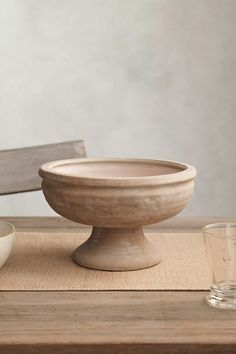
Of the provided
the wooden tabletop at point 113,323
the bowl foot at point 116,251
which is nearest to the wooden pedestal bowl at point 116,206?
the bowl foot at point 116,251

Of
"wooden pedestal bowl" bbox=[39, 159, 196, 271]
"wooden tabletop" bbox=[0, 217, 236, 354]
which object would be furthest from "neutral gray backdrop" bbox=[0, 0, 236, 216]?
"wooden tabletop" bbox=[0, 217, 236, 354]

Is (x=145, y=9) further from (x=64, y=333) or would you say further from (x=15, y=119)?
(x=64, y=333)

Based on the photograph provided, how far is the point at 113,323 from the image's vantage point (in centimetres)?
75

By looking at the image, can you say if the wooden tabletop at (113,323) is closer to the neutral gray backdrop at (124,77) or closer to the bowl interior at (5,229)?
the bowl interior at (5,229)

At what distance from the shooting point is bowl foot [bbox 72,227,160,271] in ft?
3.20

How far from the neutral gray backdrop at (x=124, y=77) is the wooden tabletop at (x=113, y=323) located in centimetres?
167

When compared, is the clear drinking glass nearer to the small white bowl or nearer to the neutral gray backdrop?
the small white bowl

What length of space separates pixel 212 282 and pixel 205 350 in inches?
5.9

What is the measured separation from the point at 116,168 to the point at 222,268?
1.31ft

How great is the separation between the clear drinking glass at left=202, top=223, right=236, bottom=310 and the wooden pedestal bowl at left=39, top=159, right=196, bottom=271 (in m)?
0.13

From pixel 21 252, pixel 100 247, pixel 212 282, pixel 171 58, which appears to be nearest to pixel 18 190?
pixel 21 252

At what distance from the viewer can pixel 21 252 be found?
3.51 ft

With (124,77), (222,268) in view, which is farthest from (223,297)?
(124,77)

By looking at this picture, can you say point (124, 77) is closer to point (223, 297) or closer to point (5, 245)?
point (5, 245)
